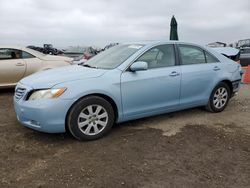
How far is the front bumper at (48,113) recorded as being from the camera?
410 cm

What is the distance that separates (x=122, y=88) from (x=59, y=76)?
0.95 meters

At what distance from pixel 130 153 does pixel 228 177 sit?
125cm

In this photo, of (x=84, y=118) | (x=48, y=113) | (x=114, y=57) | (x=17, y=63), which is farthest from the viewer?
(x=17, y=63)

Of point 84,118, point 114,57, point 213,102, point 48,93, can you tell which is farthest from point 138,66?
point 213,102

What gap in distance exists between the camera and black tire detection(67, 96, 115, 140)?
422 centimetres

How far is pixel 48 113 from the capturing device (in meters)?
4.10

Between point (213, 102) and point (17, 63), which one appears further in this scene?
point (17, 63)

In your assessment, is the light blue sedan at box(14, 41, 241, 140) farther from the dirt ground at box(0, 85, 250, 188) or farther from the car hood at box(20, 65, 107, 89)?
the dirt ground at box(0, 85, 250, 188)

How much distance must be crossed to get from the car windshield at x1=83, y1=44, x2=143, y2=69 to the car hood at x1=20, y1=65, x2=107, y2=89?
0.29 meters

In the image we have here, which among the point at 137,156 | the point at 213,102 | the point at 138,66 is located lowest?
the point at 137,156

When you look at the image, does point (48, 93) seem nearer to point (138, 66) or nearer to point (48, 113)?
point (48, 113)

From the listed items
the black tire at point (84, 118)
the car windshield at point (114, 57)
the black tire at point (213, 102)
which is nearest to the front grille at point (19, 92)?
the black tire at point (84, 118)

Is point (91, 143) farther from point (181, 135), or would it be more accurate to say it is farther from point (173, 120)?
Result: point (173, 120)

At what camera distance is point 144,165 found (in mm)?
3613
